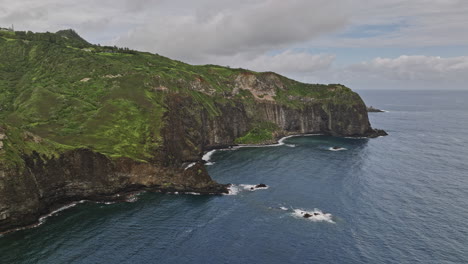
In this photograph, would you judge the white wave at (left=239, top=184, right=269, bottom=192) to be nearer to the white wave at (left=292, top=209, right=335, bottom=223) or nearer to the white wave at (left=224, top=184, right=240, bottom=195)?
the white wave at (left=224, top=184, right=240, bottom=195)

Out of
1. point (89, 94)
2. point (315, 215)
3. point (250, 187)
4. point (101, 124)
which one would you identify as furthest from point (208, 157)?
point (315, 215)

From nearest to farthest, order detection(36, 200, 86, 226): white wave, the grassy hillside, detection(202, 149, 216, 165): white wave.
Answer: detection(36, 200, 86, 226): white wave → the grassy hillside → detection(202, 149, 216, 165): white wave

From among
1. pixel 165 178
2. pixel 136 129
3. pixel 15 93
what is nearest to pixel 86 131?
pixel 136 129

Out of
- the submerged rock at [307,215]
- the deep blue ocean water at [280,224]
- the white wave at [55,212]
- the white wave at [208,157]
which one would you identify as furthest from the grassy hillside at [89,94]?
the submerged rock at [307,215]

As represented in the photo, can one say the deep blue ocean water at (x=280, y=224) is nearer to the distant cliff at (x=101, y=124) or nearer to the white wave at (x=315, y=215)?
the white wave at (x=315, y=215)

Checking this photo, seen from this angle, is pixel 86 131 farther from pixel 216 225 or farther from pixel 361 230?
pixel 361 230

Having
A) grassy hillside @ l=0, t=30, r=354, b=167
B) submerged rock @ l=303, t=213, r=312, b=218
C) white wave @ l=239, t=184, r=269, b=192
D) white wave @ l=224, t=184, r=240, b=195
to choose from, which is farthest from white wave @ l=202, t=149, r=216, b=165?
submerged rock @ l=303, t=213, r=312, b=218

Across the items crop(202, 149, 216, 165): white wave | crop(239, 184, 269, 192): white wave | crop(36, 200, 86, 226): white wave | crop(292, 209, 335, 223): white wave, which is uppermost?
crop(202, 149, 216, 165): white wave

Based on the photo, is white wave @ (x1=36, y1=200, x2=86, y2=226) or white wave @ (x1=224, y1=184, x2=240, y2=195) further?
white wave @ (x1=224, y1=184, x2=240, y2=195)

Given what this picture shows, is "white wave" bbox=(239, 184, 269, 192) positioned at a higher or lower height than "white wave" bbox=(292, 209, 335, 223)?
higher
